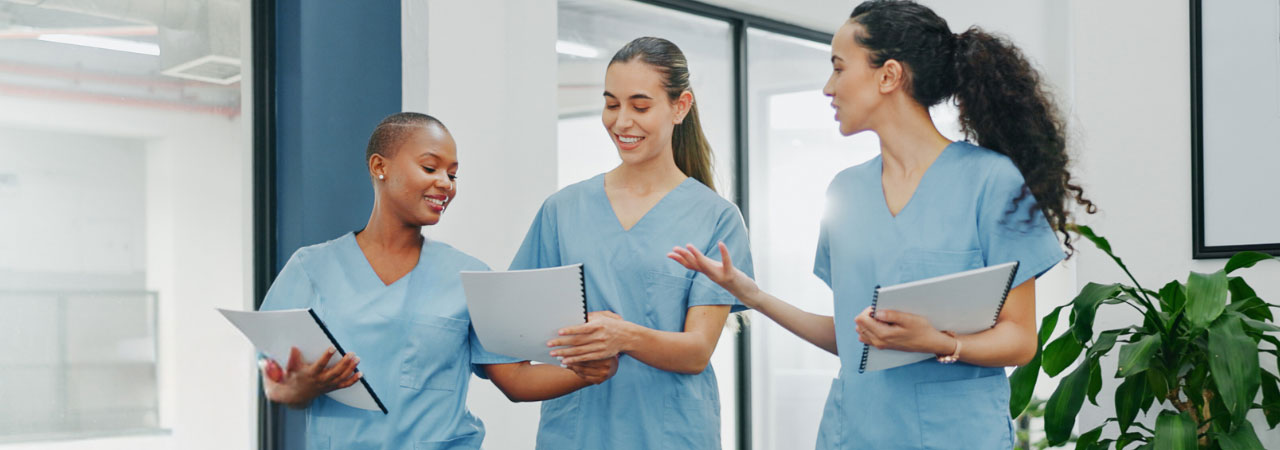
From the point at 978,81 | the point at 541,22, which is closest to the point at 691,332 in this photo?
the point at 978,81

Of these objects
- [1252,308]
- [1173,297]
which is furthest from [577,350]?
[1252,308]

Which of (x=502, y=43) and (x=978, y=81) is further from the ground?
(x=502, y=43)

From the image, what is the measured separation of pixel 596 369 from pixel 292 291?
0.47 metres

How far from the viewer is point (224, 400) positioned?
8.73 ft

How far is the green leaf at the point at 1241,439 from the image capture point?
6.35ft

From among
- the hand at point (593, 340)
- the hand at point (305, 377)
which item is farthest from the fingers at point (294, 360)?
the hand at point (593, 340)

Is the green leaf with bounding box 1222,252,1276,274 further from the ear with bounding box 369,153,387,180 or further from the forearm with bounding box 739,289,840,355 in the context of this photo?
the ear with bounding box 369,153,387,180

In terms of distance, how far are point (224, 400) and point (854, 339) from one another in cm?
183

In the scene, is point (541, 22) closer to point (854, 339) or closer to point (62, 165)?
point (62, 165)

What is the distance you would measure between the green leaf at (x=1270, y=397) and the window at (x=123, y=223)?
2.29 metres

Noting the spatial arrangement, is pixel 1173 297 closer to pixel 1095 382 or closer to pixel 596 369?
pixel 1095 382

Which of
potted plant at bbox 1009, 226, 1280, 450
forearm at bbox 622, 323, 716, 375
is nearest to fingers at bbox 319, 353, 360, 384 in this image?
forearm at bbox 622, 323, 716, 375

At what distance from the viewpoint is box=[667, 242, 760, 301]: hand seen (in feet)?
4.91

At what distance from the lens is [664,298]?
65.7 inches
